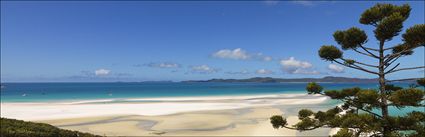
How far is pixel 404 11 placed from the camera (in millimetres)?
9625

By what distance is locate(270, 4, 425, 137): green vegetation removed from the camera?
885 cm

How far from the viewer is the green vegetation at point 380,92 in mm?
8852

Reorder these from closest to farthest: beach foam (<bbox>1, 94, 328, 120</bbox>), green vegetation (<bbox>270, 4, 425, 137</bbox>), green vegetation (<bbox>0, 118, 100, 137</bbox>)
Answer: green vegetation (<bbox>270, 4, 425, 137</bbox>) < green vegetation (<bbox>0, 118, 100, 137</bbox>) < beach foam (<bbox>1, 94, 328, 120</bbox>)

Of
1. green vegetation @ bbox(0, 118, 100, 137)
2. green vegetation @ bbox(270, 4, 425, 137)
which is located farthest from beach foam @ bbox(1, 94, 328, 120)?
green vegetation @ bbox(270, 4, 425, 137)

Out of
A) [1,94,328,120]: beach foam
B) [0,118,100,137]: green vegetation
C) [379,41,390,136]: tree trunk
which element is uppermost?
[379,41,390,136]: tree trunk

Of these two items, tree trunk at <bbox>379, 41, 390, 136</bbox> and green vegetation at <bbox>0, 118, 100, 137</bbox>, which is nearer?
tree trunk at <bbox>379, 41, 390, 136</bbox>

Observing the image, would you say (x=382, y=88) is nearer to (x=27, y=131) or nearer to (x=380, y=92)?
(x=380, y=92)

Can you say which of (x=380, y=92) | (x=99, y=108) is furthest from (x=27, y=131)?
(x=99, y=108)

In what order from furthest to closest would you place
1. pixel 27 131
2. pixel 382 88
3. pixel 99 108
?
pixel 99 108
pixel 27 131
pixel 382 88

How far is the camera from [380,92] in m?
9.77

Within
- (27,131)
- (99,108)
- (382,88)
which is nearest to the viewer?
(382,88)

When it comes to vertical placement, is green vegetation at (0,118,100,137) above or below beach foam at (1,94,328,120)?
above

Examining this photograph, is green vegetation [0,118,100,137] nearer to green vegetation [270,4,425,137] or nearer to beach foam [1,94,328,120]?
green vegetation [270,4,425,137]

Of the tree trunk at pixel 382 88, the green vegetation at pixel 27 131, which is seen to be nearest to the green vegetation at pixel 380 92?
the tree trunk at pixel 382 88
